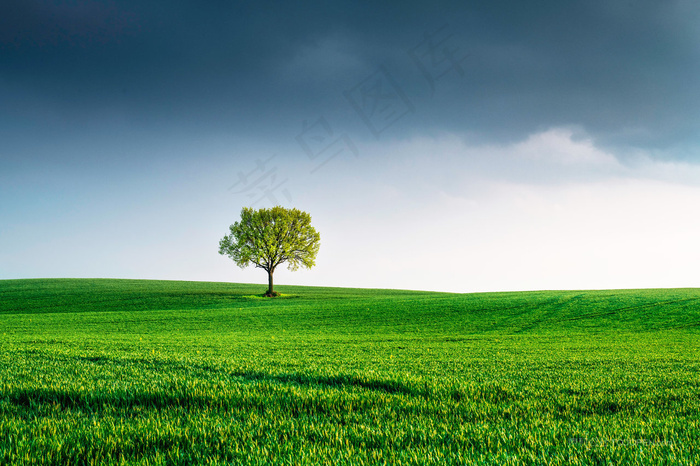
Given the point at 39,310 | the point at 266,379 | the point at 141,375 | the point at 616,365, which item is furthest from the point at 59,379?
the point at 39,310

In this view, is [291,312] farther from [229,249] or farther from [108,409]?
[108,409]

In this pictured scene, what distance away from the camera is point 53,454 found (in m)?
4.68

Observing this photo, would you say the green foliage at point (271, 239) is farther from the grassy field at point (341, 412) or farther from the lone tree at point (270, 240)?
the grassy field at point (341, 412)

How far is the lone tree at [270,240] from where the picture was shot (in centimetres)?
7081

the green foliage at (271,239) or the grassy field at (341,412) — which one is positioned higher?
the green foliage at (271,239)

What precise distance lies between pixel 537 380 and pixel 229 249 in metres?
67.5

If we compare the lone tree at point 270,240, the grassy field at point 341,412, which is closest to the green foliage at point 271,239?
the lone tree at point 270,240

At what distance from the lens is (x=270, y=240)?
70.7m

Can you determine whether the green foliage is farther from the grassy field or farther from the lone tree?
the grassy field

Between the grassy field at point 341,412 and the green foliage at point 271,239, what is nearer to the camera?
the grassy field at point 341,412

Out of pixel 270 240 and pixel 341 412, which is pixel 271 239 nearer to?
pixel 270 240

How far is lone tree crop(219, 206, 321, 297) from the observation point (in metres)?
70.8

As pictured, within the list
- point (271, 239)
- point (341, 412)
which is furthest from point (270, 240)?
point (341, 412)

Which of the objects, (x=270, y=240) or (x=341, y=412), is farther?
(x=270, y=240)
